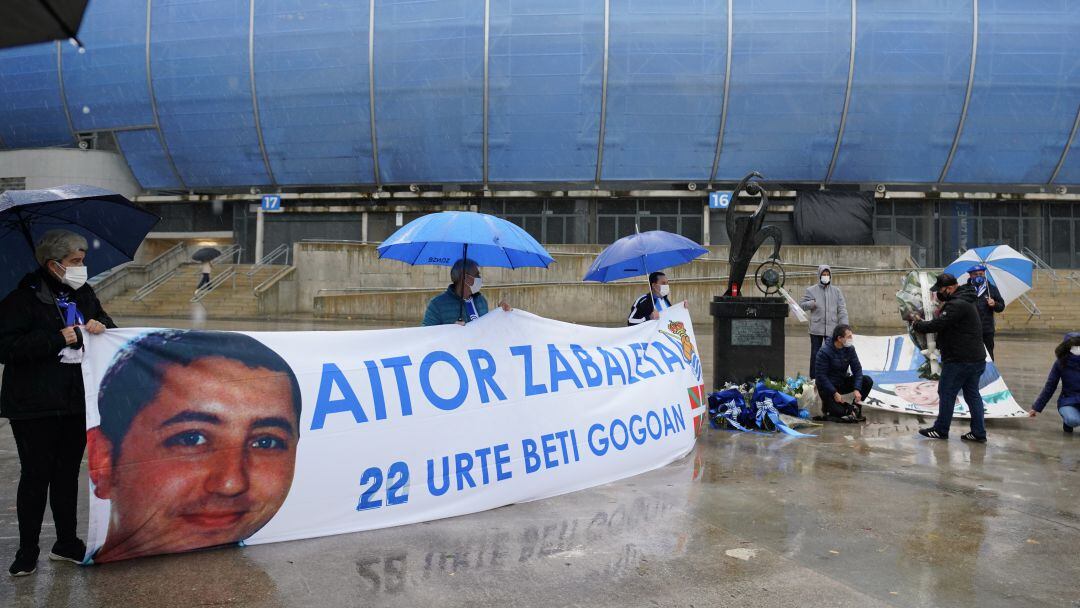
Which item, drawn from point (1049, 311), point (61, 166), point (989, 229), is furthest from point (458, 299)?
point (61, 166)

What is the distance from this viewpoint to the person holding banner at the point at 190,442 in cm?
404

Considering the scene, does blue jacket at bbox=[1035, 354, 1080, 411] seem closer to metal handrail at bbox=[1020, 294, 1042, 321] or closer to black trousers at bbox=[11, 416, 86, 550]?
black trousers at bbox=[11, 416, 86, 550]

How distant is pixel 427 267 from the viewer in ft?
86.1

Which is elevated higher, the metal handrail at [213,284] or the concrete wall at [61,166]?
the concrete wall at [61,166]

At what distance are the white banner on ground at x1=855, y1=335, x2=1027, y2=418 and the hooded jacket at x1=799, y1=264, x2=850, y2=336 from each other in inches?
35.0

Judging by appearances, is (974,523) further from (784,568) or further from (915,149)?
(915,149)

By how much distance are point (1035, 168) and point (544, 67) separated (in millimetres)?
21969

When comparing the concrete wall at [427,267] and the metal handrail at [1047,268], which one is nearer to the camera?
the concrete wall at [427,267]

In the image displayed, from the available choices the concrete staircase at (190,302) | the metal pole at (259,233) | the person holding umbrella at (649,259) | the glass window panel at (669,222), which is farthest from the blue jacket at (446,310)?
the metal pole at (259,233)

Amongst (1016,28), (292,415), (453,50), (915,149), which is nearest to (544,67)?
(453,50)

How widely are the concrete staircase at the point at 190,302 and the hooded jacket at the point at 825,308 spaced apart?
20611mm

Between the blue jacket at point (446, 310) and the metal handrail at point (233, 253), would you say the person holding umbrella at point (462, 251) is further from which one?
the metal handrail at point (233, 253)

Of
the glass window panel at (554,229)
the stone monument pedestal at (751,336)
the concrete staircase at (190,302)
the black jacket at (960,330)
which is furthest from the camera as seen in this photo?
the glass window panel at (554,229)

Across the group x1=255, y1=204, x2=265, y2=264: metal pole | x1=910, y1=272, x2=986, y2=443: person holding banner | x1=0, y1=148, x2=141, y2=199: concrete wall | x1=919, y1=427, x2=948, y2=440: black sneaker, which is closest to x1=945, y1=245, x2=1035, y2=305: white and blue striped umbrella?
x1=910, y1=272, x2=986, y2=443: person holding banner
